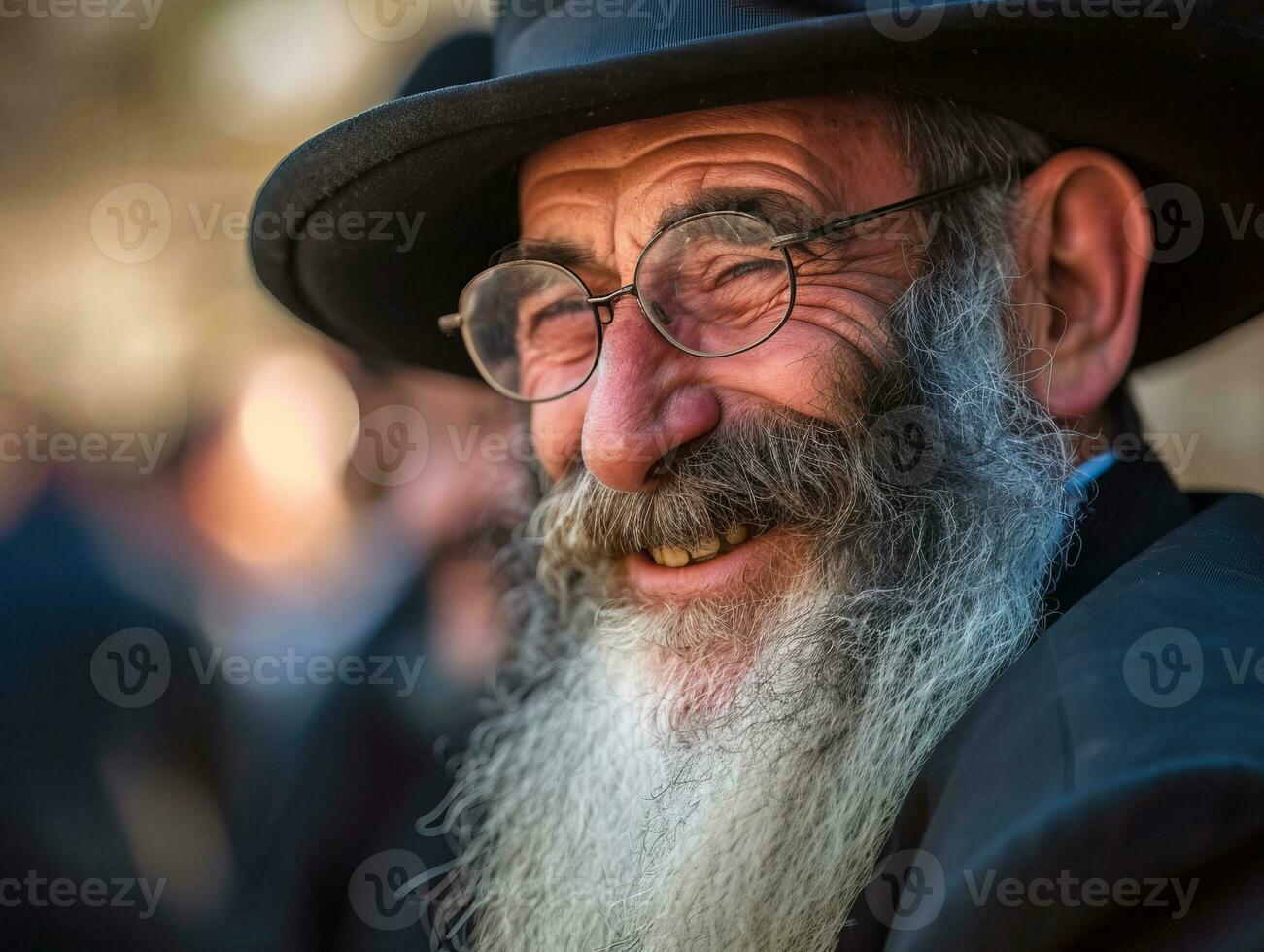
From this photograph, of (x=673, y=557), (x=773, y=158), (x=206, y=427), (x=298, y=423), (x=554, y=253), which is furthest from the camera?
(x=298, y=423)

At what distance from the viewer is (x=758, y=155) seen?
1.93 metres

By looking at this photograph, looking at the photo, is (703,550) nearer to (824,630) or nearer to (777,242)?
(824,630)

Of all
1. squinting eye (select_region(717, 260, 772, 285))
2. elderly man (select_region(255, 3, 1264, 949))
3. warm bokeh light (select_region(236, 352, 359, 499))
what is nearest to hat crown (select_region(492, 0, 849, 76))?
elderly man (select_region(255, 3, 1264, 949))

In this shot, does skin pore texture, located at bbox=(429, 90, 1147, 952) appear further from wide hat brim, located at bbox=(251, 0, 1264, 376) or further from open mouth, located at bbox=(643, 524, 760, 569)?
wide hat brim, located at bbox=(251, 0, 1264, 376)

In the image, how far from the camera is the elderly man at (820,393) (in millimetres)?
1710

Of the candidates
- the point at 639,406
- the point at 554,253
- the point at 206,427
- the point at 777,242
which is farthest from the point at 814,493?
the point at 206,427

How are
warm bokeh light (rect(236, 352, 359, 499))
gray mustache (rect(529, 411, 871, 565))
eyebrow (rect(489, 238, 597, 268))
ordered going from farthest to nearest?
warm bokeh light (rect(236, 352, 359, 499)) → eyebrow (rect(489, 238, 597, 268)) → gray mustache (rect(529, 411, 871, 565))

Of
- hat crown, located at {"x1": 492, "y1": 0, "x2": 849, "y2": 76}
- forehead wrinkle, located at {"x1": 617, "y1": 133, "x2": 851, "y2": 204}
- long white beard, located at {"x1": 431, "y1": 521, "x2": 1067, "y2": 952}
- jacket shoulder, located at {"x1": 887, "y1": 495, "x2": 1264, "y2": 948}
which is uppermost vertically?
hat crown, located at {"x1": 492, "y1": 0, "x2": 849, "y2": 76}

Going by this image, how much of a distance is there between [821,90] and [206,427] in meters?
4.19

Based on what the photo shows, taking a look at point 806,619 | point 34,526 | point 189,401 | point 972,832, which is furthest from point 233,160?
point 972,832

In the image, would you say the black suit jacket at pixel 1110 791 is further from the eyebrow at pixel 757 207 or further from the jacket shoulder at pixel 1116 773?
the eyebrow at pixel 757 207

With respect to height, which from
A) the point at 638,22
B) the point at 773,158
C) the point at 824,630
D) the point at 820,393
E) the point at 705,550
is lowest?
the point at 824,630

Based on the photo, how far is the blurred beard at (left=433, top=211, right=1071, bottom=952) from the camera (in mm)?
1794

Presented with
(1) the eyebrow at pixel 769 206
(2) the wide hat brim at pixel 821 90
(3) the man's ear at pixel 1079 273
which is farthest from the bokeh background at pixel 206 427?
(3) the man's ear at pixel 1079 273
